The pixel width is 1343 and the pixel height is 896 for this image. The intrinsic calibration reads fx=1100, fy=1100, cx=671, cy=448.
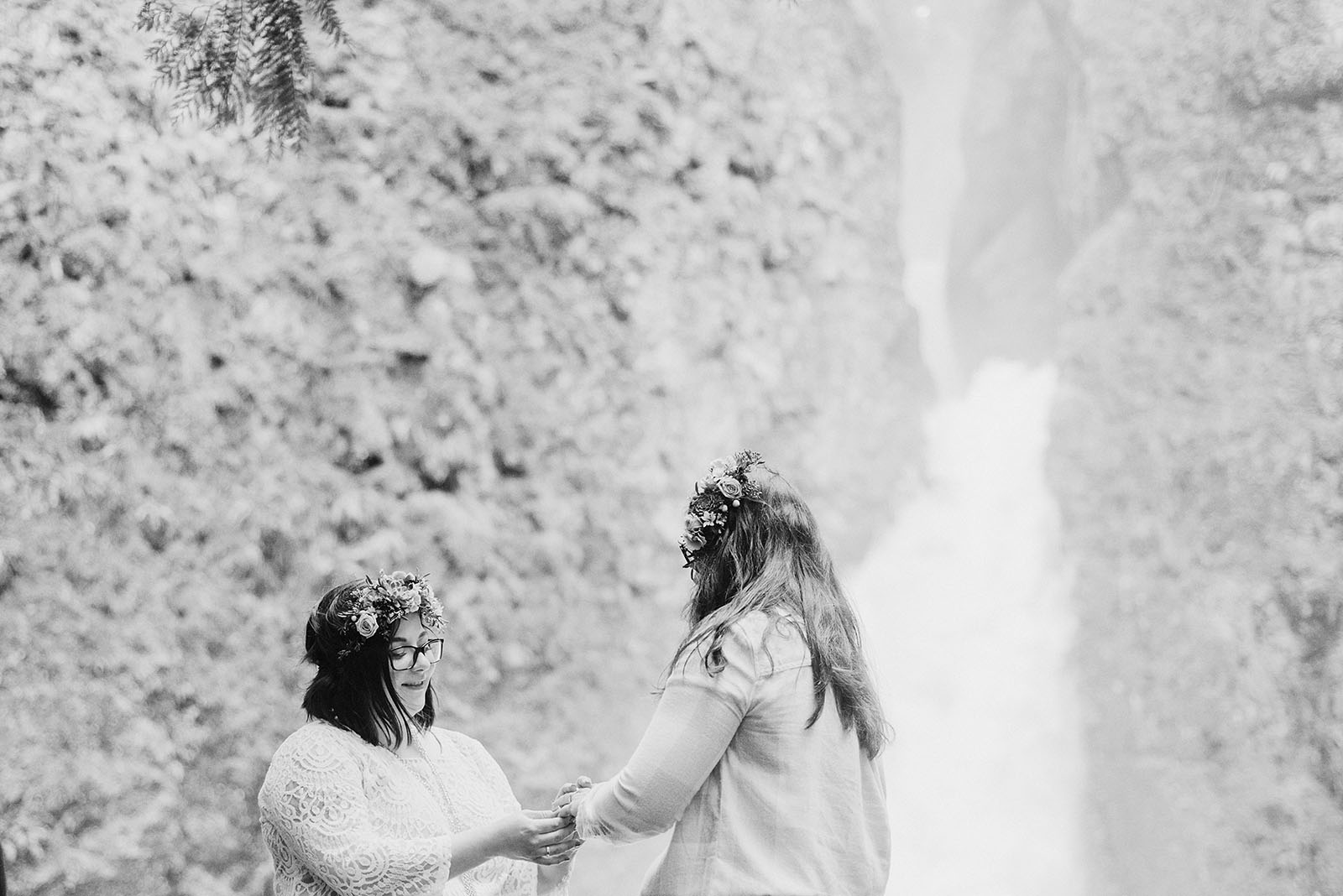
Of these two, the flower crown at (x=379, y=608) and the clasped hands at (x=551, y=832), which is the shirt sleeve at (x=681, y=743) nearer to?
the clasped hands at (x=551, y=832)

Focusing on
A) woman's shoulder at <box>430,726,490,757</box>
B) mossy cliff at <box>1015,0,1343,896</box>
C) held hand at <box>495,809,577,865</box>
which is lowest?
held hand at <box>495,809,577,865</box>

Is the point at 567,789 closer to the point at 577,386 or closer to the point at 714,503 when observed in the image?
the point at 714,503

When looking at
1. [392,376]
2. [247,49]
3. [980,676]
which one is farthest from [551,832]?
[980,676]

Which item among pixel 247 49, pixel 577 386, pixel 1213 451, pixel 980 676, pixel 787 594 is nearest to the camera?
pixel 787 594

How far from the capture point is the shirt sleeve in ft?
5.79

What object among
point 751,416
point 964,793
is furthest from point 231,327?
point 964,793

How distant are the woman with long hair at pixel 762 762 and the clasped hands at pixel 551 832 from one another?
13cm

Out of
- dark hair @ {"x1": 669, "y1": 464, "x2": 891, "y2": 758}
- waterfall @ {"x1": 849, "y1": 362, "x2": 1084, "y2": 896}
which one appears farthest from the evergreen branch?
waterfall @ {"x1": 849, "y1": 362, "x2": 1084, "y2": 896}

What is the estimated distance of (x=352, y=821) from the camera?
2049mm

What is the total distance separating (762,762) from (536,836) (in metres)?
0.52

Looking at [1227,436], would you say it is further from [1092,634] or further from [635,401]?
[635,401]

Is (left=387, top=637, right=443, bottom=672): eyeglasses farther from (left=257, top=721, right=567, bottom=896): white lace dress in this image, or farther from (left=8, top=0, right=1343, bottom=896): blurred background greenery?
(left=8, top=0, right=1343, bottom=896): blurred background greenery

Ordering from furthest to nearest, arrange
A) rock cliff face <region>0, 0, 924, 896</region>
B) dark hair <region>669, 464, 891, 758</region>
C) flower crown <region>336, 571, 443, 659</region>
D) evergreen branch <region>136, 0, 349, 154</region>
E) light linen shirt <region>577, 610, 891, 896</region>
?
rock cliff face <region>0, 0, 924, 896</region>
evergreen branch <region>136, 0, 349, 154</region>
flower crown <region>336, 571, 443, 659</region>
dark hair <region>669, 464, 891, 758</region>
light linen shirt <region>577, 610, 891, 896</region>

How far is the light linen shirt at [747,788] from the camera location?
1.76m
